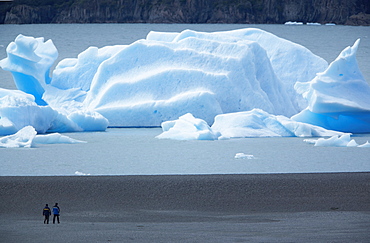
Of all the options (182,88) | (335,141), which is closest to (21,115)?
(182,88)

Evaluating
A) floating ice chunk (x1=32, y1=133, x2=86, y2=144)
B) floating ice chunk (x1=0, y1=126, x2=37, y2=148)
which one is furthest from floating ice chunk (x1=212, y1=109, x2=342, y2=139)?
floating ice chunk (x1=0, y1=126, x2=37, y2=148)

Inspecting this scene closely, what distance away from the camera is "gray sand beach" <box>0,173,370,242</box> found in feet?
18.3

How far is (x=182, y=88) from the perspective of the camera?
1389 centimetres

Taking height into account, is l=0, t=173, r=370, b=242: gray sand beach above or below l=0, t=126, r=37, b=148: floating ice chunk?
above

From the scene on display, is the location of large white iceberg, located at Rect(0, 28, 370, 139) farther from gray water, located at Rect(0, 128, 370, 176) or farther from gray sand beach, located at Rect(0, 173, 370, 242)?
gray sand beach, located at Rect(0, 173, 370, 242)

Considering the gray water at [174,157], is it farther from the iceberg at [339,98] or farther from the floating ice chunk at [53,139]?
the iceberg at [339,98]

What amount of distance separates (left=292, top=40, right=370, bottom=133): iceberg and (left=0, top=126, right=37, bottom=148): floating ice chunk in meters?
5.03

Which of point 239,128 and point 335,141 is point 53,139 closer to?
point 239,128

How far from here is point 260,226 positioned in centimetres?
604

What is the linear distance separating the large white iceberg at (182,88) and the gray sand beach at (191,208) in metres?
3.98

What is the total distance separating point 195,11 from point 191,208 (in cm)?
6915

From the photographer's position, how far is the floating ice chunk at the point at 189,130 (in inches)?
479

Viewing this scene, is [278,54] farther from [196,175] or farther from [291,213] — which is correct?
[291,213]

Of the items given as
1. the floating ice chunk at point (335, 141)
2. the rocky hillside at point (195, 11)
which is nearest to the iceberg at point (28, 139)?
the floating ice chunk at point (335, 141)
